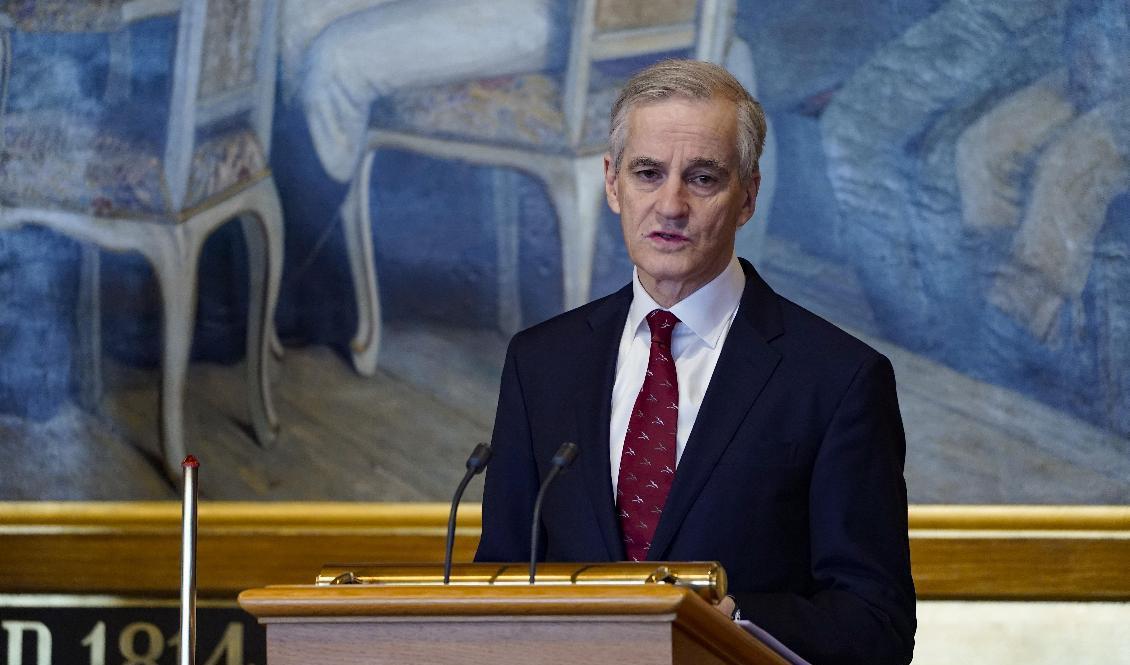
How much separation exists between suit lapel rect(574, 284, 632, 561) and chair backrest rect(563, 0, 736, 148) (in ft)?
6.96

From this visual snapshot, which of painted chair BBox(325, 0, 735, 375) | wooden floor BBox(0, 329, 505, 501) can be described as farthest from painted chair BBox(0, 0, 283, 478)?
painted chair BBox(325, 0, 735, 375)

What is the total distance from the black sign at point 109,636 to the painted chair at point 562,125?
97 cm

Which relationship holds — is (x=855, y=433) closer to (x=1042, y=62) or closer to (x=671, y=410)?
(x=671, y=410)

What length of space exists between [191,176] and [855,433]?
3128 millimetres

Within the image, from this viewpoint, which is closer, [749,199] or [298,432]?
[749,199]

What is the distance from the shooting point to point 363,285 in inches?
206

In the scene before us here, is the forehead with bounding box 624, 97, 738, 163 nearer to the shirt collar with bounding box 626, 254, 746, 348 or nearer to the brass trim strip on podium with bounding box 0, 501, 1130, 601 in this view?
the shirt collar with bounding box 626, 254, 746, 348

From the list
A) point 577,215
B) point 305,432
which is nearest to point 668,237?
point 577,215

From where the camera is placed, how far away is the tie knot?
301 cm

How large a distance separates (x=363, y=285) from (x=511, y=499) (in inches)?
91.1

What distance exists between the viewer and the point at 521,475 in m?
3.06

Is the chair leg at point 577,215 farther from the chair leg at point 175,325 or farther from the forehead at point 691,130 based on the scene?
the forehead at point 691,130

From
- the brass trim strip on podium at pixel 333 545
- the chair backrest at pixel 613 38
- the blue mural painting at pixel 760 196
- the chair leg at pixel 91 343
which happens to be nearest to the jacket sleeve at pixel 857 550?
the brass trim strip on podium at pixel 333 545

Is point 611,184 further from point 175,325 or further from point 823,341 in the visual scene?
point 175,325
